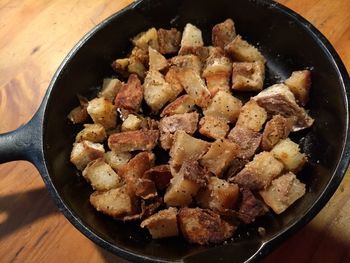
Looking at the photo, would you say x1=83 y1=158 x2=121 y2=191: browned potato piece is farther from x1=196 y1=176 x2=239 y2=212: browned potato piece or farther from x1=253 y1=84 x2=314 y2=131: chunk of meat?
x1=253 y1=84 x2=314 y2=131: chunk of meat

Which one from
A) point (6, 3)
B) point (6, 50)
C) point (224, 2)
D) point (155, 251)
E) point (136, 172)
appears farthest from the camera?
point (6, 3)

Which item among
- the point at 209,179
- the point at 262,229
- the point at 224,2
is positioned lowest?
the point at 262,229

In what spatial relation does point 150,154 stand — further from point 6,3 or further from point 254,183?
point 6,3

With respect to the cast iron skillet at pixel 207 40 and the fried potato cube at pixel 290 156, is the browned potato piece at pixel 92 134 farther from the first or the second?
the fried potato cube at pixel 290 156

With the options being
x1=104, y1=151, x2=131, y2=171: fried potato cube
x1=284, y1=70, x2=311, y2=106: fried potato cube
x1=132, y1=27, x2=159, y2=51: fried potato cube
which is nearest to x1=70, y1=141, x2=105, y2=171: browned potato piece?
x1=104, y1=151, x2=131, y2=171: fried potato cube

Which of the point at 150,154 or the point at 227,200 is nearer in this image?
the point at 227,200

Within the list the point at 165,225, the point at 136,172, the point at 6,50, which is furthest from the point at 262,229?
the point at 6,50
